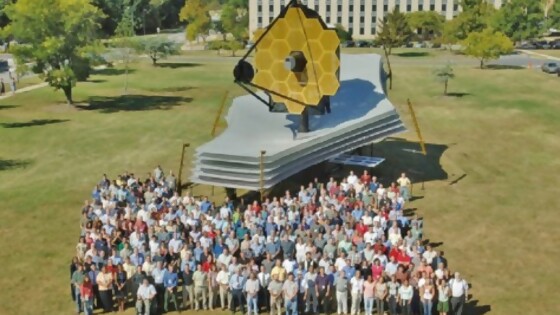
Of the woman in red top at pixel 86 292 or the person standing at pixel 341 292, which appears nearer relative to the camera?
the person standing at pixel 341 292

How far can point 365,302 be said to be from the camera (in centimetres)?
1861

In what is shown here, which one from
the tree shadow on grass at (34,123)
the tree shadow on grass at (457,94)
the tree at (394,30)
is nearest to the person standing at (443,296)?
the tree shadow on grass at (34,123)

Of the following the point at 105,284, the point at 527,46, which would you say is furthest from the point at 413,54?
the point at 105,284

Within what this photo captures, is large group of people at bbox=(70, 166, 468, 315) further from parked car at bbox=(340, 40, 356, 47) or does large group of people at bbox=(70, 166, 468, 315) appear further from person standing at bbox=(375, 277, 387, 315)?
parked car at bbox=(340, 40, 356, 47)

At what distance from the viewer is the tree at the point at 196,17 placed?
10725cm

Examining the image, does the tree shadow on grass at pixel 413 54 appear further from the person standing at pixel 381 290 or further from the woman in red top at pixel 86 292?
the woman in red top at pixel 86 292

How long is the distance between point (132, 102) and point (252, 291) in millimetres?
39336

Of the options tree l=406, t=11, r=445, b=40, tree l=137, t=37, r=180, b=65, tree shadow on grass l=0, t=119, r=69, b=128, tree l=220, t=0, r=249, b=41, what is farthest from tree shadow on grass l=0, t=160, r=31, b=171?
tree l=406, t=11, r=445, b=40

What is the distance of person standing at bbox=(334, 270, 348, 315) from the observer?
18562 mm

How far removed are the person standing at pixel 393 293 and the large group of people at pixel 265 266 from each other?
0.09 ft

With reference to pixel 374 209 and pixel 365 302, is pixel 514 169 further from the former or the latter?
pixel 365 302

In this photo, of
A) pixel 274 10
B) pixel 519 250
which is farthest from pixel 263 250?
pixel 274 10

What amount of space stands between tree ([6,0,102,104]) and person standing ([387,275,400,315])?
120ft

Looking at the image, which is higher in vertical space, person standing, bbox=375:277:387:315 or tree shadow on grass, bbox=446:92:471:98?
tree shadow on grass, bbox=446:92:471:98
